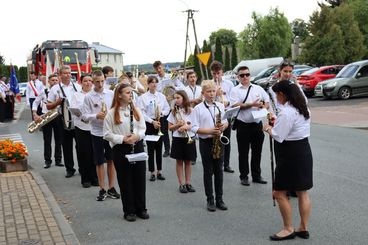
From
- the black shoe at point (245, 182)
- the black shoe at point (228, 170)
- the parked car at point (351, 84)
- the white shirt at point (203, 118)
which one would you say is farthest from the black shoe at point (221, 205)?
the parked car at point (351, 84)

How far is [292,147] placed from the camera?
546cm

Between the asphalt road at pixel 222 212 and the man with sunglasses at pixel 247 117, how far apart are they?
0.48 meters

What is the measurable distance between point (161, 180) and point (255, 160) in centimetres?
180

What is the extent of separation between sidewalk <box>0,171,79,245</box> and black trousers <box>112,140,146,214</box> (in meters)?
0.82

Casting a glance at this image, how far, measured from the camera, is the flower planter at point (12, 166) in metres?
9.92

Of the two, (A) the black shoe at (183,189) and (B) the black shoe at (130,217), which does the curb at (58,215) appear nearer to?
(B) the black shoe at (130,217)

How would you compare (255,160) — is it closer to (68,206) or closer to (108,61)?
(68,206)

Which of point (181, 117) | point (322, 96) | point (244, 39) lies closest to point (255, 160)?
point (181, 117)

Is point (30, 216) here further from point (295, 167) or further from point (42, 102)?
point (42, 102)

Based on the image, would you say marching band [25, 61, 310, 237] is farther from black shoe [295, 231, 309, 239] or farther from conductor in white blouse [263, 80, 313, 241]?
black shoe [295, 231, 309, 239]

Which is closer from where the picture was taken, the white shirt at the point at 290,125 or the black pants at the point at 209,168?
the white shirt at the point at 290,125

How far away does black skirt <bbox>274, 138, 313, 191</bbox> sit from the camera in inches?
214

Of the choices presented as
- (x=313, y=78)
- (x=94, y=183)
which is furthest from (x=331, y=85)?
(x=94, y=183)

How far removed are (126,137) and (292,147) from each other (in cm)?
209
